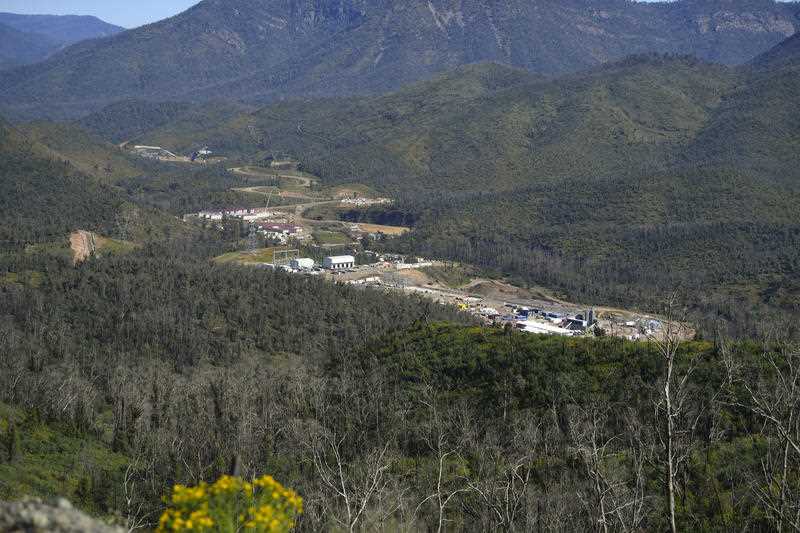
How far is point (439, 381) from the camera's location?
5719 centimetres

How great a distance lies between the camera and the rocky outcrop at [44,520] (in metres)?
12.4

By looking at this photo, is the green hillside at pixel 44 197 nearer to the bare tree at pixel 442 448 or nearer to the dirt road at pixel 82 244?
the dirt road at pixel 82 244

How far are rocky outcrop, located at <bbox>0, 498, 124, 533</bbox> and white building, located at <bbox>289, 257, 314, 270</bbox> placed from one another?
12216 centimetres

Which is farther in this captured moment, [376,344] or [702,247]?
[702,247]

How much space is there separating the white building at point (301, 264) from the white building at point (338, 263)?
3.13 m

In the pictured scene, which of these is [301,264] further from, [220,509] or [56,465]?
[220,509]

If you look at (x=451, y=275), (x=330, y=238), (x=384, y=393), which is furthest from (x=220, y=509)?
(x=330, y=238)

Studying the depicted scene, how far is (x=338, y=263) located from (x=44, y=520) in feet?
423

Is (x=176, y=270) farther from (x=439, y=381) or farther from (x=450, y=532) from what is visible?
(x=450, y=532)

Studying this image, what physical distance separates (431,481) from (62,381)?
114ft

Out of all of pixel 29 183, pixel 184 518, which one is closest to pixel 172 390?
pixel 184 518

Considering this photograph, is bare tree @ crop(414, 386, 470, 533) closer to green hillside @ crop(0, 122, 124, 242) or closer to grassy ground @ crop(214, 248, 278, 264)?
grassy ground @ crop(214, 248, 278, 264)

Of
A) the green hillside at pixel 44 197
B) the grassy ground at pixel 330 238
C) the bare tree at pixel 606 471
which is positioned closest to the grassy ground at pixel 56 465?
the bare tree at pixel 606 471

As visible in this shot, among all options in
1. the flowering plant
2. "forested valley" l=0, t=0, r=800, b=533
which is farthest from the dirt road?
the flowering plant
